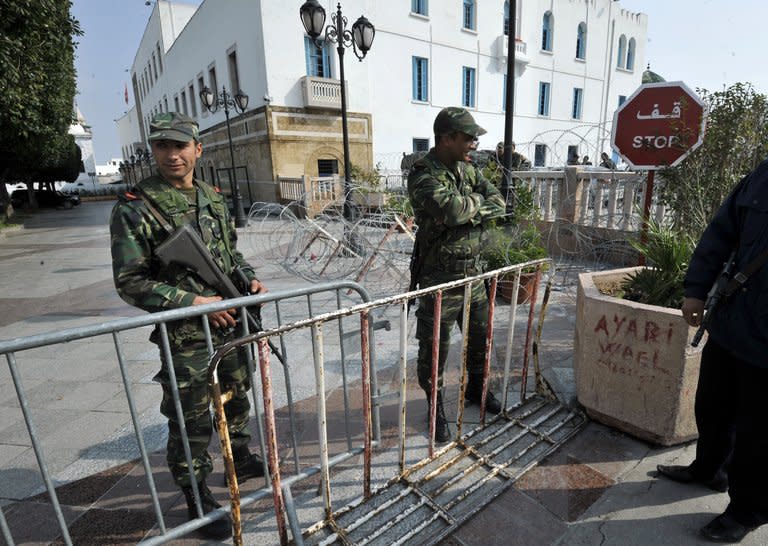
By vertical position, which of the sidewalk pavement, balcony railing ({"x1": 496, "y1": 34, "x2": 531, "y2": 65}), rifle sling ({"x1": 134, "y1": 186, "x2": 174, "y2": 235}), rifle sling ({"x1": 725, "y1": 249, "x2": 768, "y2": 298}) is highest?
balcony railing ({"x1": 496, "y1": 34, "x2": 531, "y2": 65})

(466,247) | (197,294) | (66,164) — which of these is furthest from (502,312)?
(66,164)

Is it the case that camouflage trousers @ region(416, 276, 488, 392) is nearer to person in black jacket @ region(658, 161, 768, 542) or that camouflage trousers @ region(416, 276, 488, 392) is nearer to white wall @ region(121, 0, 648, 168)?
person in black jacket @ region(658, 161, 768, 542)

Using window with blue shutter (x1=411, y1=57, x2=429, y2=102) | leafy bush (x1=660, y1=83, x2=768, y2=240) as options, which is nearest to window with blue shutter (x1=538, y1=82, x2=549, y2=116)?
window with blue shutter (x1=411, y1=57, x2=429, y2=102)

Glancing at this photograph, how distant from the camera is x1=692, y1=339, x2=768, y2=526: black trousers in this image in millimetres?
1759

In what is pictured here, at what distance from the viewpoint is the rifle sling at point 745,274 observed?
168 cm

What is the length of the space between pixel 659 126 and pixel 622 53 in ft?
112

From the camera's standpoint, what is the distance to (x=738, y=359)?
179 centimetres

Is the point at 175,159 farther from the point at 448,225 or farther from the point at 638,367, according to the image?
the point at 638,367

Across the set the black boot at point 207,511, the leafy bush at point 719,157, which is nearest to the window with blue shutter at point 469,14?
the leafy bush at point 719,157

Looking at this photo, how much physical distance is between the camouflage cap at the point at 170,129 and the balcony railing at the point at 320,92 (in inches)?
670

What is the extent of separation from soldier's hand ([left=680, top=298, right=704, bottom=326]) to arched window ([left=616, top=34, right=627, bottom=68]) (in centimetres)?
3547

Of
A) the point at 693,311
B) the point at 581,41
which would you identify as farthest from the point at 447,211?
the point at 581,41

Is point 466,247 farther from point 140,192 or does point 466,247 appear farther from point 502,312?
point 502,312

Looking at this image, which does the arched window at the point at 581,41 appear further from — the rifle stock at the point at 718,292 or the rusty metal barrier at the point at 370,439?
the rifle stock at the point at 718,292
